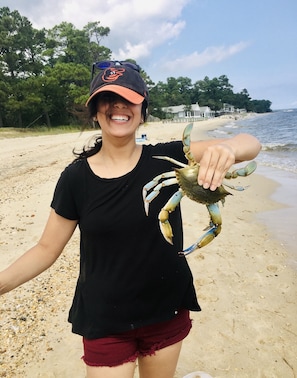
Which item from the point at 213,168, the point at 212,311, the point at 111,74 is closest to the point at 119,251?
the point at 213,168

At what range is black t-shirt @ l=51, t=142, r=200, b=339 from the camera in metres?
1.90

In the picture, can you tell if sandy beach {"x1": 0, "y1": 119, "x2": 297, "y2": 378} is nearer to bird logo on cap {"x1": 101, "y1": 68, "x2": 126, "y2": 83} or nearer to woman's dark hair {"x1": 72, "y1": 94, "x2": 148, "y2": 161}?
woman's dark hair {"x1": 72, "y1": 94, "x2": 148, "y2": 161}

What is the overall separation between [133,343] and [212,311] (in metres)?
2.35

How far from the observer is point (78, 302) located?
205cm

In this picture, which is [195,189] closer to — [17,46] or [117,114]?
[117,114]

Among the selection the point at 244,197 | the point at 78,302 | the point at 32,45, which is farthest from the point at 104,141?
the point at 32,45

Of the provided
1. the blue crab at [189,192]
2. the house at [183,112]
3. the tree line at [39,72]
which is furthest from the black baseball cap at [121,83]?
the house at [183,112]

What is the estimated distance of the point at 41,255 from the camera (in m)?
2.12

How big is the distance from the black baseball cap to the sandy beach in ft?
8.65

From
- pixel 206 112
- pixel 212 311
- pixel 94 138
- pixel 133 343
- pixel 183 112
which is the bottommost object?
pixel 206 112

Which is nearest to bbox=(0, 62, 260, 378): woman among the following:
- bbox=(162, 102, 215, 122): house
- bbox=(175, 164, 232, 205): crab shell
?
bbox=(175, 164, 232, 205): crab shell

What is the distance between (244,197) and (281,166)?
19.8ft

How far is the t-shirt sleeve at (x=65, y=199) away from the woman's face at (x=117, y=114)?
362 millimetres

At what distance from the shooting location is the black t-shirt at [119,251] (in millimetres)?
1900
